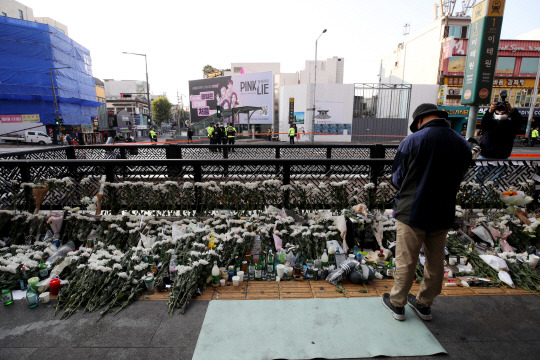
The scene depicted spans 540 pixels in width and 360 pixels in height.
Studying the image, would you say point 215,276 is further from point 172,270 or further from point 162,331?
point 162,331

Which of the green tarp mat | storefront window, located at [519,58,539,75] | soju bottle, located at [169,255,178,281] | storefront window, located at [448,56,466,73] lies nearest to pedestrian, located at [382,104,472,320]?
the green tarp mat

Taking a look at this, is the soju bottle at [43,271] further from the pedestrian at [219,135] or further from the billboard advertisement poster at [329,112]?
the billboard advertisement poster at [329,112]

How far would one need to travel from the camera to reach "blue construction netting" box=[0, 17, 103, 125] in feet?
82.4

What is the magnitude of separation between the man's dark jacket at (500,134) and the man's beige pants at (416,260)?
12.6 feet

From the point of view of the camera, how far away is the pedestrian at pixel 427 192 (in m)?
2.53

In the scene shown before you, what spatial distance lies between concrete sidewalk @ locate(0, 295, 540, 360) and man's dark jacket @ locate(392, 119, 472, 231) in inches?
40.8

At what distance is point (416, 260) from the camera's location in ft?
8.83

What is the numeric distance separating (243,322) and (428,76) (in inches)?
1641

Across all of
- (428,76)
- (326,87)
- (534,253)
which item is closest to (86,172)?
(534,253)

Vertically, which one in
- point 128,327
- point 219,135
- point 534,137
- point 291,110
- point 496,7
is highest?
point 496,7

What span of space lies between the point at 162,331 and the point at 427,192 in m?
2.69

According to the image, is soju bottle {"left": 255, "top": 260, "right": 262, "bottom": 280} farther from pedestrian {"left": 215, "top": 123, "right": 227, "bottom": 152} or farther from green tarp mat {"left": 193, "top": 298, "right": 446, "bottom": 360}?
pedestrian {"left": 215, "top": 123, "right": 227, "bottom": 152}

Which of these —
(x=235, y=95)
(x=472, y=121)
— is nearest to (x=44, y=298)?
(x=472, y=121)

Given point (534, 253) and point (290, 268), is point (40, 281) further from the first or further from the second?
point (534, 253)
